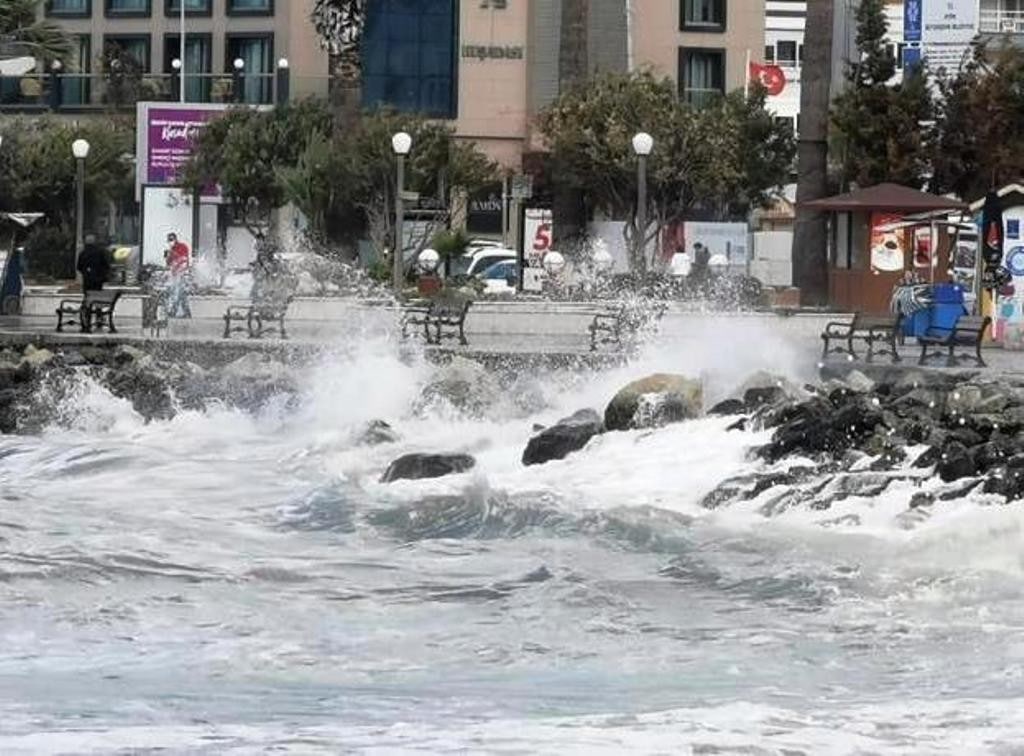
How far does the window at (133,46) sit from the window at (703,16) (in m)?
20.2

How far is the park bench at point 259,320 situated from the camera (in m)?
33.6

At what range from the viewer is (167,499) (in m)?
23.2

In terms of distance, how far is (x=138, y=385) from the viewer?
31.2 meters

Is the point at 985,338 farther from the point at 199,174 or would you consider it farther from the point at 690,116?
the point at 199,174

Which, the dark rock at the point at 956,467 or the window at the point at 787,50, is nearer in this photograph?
the dark rock at the point at 956,467

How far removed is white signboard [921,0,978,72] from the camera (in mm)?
48219

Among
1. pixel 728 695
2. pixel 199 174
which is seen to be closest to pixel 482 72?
pixel 199 174

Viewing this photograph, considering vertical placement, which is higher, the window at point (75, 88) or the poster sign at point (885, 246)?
the window at point (75, 88)

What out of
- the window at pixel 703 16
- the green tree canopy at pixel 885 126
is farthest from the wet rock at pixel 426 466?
the window at pixel 703 16

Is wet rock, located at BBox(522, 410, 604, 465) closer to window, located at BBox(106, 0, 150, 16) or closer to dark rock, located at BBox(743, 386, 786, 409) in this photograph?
dark rock, located at BBox(743, 386, 786, 409)

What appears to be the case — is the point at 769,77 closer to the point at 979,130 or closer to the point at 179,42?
the point at 179,42

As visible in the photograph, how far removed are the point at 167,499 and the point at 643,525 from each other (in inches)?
218

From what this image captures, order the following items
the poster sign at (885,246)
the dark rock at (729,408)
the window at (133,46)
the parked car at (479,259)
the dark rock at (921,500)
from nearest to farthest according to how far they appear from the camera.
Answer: the dark rock at (921,500)
the dark rock at (729,408)
the poster sign at (885,246)
the parked car at (479,259)
the window at (133,46)

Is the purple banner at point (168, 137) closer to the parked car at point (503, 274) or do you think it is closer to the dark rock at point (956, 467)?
the parked car at point (503, 274)
